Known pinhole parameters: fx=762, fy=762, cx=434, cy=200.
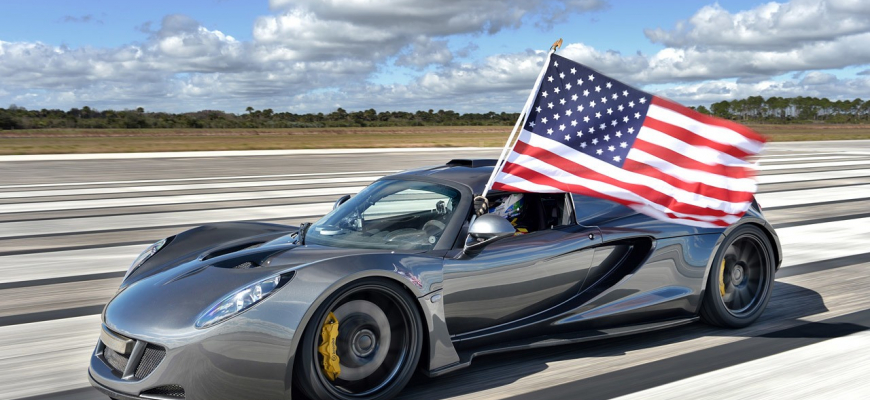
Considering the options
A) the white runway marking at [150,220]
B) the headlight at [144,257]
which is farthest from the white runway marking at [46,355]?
the white runway marking at [150,220]

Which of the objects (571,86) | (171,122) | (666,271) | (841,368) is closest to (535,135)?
(571,86)

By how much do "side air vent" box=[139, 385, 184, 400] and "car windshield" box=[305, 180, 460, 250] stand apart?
124 centimetres

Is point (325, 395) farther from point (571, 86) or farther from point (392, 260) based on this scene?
point (571, 86)

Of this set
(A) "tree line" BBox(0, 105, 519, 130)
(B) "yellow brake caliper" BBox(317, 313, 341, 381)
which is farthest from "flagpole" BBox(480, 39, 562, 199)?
(A) "tree line" BBox(0, 105, 519, 130)

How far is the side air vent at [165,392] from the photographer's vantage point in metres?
3.23

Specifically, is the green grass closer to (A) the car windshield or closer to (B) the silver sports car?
(B) the silver sports car

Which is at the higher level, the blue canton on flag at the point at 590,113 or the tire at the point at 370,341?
the blue canton on flag at the point at 590,113

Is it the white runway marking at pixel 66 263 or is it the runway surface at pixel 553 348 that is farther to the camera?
the white runway marking at pixel 66 263

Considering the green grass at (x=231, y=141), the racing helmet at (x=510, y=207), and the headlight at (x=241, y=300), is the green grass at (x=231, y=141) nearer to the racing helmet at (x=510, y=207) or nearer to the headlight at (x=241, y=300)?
the racing helmet at (x=510, y=207)

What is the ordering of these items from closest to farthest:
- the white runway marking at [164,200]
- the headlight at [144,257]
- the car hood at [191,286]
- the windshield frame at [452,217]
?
1. the car hood at [191,286]
2. the windshield frame at [452,217]
3. the headlight at [144,257]
4. the white runway marking at [164,200]

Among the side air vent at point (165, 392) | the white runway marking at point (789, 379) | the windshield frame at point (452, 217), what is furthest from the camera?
the windshield frame at point (452, 217)

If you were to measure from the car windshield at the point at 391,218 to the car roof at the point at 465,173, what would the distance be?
0.11m

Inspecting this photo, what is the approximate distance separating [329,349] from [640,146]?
7.87ft

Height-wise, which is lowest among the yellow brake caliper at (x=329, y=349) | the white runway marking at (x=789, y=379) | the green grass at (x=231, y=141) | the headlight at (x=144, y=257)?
the green grass at (x=231, y=141)
